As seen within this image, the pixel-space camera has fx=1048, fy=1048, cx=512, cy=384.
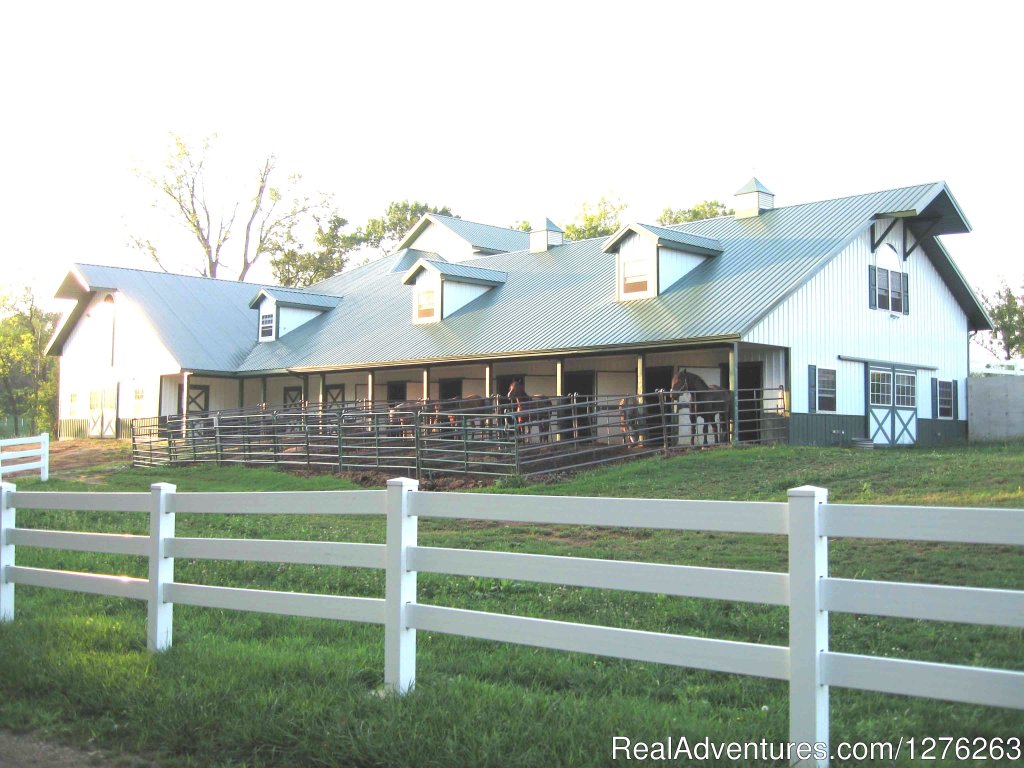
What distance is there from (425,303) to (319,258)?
33.7 m

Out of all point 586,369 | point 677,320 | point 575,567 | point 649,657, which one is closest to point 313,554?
point 575,567

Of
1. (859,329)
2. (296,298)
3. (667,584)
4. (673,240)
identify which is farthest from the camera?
(296,298)

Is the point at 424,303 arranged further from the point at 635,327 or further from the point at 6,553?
the point at 6,553

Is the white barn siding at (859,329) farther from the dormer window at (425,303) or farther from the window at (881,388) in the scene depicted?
the dormer window at (425,303)

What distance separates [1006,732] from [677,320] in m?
20.0

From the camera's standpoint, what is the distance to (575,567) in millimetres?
4965

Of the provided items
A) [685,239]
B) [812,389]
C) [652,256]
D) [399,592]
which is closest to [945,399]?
[812,389]

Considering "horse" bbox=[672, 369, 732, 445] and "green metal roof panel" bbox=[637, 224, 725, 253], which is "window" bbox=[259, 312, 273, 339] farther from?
"horse" bbox=[672, 369, 732, 445]

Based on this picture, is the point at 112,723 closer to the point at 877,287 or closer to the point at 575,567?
the point at 575,567

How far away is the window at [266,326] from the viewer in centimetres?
3850

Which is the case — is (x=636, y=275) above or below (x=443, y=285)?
below

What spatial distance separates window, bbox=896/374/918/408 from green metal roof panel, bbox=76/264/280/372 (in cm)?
2208

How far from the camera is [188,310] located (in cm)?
3959

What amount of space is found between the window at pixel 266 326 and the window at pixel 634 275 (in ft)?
52.0
